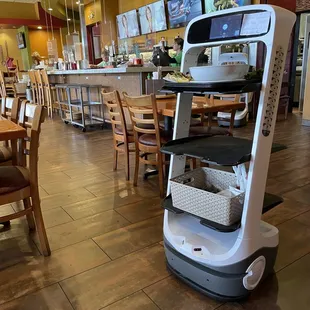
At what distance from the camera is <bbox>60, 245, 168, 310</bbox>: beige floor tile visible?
5.08ft

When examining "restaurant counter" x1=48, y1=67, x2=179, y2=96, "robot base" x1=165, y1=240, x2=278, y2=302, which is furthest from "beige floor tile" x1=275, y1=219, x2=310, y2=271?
"restaurant counter" x1=48, y1=67, x2=179, y2=96

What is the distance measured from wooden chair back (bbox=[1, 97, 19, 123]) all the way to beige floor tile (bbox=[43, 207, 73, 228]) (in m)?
0.76

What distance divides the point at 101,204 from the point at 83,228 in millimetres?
402

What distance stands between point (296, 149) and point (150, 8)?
6.04 meters

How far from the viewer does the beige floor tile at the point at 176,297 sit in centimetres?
148

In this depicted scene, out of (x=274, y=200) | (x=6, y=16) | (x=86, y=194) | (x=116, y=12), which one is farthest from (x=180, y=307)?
(x=6, y=16)

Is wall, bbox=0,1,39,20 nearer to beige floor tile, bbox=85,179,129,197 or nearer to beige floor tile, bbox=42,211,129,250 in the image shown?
beige floor tile, bbox=85,179,129,197

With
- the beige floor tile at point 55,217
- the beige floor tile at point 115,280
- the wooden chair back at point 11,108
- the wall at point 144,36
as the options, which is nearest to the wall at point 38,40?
the wall at point 144,36

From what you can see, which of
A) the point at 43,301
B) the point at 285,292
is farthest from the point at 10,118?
the point at 285,292

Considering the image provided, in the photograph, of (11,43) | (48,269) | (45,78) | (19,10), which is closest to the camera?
(48,269)

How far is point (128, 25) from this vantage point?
9336 millimetres

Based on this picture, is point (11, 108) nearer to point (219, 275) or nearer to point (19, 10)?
point (219, 275)

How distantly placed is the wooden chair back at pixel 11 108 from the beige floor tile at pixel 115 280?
1.27 m

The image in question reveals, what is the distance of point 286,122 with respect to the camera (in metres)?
6.13
